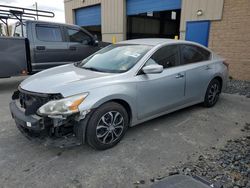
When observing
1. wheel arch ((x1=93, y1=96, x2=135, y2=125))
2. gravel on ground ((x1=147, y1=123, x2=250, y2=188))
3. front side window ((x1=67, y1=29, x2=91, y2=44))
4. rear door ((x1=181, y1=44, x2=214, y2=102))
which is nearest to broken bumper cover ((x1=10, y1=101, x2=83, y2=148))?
wheel arch ((x1=93, y1=96, x2=135, y2=125))

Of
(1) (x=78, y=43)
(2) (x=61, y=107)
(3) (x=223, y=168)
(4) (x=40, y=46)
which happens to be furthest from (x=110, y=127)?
(1) (x=78, y=43)

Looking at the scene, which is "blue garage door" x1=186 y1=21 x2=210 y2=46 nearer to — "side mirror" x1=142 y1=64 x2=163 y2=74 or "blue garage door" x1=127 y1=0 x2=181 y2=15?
"blue garage door" x1=127 y1=0 x2=181 y2=15

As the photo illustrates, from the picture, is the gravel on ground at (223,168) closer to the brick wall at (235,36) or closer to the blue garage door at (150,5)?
the brick wall at (235,36)

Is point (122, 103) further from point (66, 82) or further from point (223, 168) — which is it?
point (223, 168)

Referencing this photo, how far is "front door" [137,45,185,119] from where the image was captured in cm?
335

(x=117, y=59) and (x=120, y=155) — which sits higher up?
(x=117, y=59)

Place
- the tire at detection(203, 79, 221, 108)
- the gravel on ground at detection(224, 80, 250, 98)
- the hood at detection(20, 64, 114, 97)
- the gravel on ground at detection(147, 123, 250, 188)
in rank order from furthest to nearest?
the gravel on ground at detection(224, 80, 250, 98)
the tire at detection(203, 79, 221, 108)
the hood at detection(20, 64, 114, 97)
the gravel on ground at detection(147, 123, 250, 188)

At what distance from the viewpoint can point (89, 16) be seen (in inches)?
567

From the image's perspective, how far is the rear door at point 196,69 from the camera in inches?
161

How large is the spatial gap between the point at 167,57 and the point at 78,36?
439cm

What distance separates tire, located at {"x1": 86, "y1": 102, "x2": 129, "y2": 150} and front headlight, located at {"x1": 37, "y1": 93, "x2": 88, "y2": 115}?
29cm

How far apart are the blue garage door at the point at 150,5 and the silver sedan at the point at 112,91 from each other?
5637 millimetres

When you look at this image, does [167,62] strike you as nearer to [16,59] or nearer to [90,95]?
[90,95]

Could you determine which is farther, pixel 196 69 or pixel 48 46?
pixel 48 46
